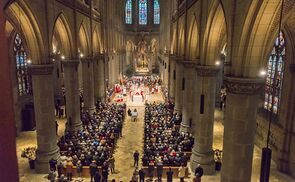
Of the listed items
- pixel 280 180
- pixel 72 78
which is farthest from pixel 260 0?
pixel 72 78

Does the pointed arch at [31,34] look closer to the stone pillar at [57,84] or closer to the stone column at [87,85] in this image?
the stone column at [87,85]

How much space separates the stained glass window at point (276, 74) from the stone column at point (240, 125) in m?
7.97

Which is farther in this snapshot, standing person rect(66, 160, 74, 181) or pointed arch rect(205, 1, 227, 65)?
standing person rect(66, 160, 74, 181)

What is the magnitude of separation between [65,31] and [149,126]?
10.5 meters

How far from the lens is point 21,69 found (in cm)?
2641

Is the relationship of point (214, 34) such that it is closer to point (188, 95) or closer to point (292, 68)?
point (292, 68)

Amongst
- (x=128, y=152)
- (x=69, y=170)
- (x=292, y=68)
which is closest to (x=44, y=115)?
(x=69, y=170)

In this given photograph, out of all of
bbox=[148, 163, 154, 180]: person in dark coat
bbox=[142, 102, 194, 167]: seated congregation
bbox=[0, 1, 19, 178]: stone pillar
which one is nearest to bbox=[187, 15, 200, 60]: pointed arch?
bbox=[142, 102, 194, 167]: seated congregation

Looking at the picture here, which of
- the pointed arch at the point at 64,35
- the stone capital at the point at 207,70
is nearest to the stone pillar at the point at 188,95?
the stone capital at the point at 207,70

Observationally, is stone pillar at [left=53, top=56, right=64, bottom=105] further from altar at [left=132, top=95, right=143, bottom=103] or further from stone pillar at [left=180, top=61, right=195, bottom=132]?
stone pillar at [left=180, top=61, right=195, bottom=132]

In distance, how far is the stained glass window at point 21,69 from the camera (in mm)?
25594

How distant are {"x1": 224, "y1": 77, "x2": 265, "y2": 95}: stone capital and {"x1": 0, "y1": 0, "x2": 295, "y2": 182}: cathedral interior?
0.04 metres

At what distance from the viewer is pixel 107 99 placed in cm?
3684

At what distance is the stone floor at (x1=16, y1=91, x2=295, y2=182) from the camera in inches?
650
